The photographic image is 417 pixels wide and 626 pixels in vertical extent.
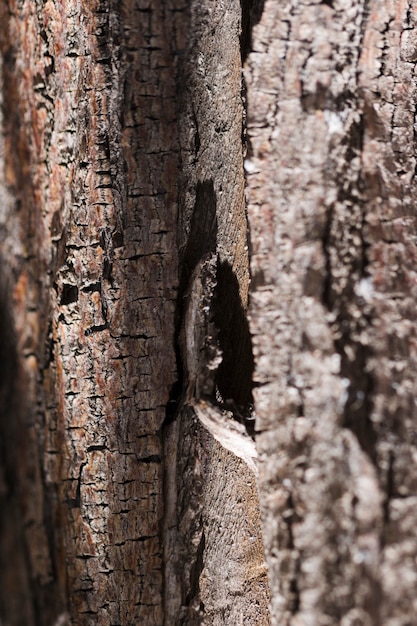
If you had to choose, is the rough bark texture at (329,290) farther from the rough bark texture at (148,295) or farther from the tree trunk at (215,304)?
the rough bark texture at (148,295)

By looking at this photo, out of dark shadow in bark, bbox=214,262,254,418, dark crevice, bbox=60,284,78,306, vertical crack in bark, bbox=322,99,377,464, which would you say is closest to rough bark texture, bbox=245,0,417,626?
vertical crack in bark, bbox=322,99,377,464

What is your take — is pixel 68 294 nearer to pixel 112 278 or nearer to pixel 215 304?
pixel 112 278

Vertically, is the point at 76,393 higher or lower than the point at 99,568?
higher

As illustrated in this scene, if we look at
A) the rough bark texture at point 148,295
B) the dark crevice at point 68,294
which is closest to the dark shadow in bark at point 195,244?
the rough bark texture at point 148,295

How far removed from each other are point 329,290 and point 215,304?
20 centimetres

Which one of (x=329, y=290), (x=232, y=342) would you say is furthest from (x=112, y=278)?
(x=329, y=290)

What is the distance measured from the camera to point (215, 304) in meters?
0.94

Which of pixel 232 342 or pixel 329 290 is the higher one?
pixel 329 290

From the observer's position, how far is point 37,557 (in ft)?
3.89

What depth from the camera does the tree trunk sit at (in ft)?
2.52

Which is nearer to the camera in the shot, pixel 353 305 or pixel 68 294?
pixel 353 305

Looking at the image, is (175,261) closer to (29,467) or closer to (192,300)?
(192,300)

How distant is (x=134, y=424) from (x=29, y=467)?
39 cm

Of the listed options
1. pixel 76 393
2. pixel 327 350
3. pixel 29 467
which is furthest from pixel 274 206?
pixel 29 467
